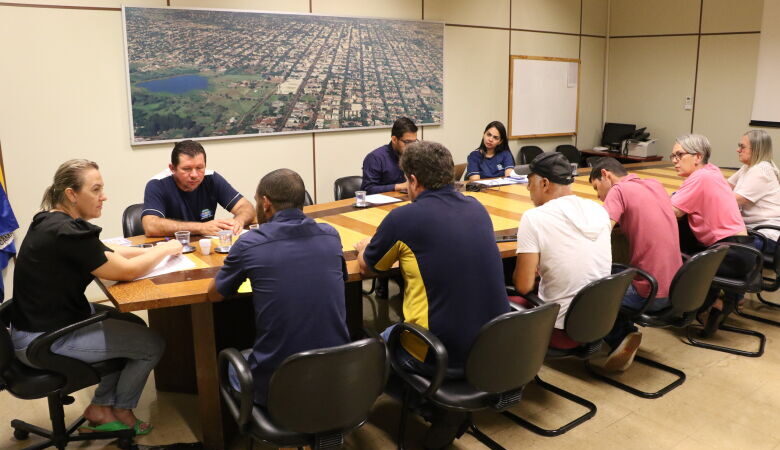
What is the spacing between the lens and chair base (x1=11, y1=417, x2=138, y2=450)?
2666mm

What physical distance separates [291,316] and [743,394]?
2.52 meters

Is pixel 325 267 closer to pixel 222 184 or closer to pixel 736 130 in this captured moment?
pixel 222 184

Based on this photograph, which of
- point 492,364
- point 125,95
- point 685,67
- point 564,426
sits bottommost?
point 564,426

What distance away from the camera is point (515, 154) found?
725cm

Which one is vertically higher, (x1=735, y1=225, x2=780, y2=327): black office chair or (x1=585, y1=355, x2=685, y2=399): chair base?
(x1=735, y1=225, x2=780, y2=327): black office chair

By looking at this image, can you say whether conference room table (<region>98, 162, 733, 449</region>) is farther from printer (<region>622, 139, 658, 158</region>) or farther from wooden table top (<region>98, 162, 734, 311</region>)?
printer (<region>622, 139, 658, 158</region>)

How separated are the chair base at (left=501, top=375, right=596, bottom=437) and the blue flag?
326cm

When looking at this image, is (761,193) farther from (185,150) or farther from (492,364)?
(185,150)

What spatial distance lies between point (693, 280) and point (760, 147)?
177 cm

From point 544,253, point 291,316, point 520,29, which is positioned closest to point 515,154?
point 520,29

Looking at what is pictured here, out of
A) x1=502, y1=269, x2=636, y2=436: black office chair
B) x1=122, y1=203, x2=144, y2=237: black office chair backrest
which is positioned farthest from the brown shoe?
x1=122, y1=203, x2=144, y2=237: black office chair backrest

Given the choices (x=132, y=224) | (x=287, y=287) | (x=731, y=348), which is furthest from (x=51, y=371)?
(x=731, y=348)

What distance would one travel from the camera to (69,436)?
2.69m

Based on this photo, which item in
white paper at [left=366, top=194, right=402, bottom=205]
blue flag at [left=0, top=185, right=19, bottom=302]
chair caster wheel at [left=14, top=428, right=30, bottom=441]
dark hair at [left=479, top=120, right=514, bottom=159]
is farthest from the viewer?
dark hair at [left=479, top=120, right=514, bottom=159]
